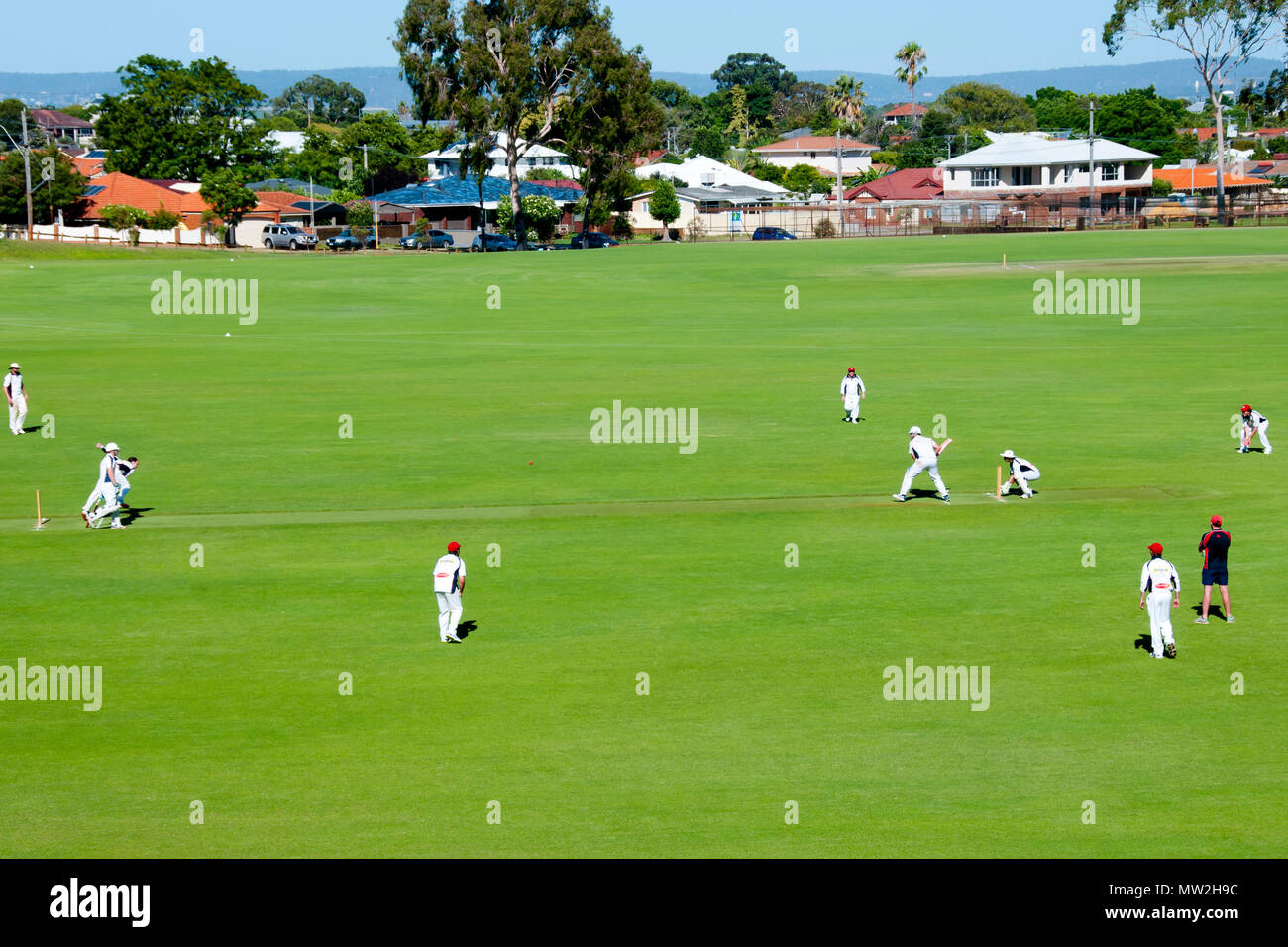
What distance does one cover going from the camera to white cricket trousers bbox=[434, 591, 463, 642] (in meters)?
22.0

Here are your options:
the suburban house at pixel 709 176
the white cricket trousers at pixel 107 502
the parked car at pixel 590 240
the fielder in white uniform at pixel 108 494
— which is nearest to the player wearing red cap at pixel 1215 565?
the fielder in white uniform at pixel 108 494

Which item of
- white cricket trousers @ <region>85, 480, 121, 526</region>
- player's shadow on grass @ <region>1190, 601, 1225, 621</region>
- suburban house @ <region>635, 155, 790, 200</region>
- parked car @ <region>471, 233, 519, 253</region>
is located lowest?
player's shadow on grass @ <region>1190, 601, 1225, 621</region>

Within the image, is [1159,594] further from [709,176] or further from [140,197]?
[709,176]

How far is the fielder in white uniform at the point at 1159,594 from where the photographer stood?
20.5 metres

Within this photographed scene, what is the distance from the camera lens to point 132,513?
32.7 meters

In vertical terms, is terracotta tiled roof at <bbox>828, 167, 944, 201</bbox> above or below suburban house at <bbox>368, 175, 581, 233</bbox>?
above

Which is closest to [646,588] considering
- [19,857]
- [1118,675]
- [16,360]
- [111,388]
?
[1118,675]

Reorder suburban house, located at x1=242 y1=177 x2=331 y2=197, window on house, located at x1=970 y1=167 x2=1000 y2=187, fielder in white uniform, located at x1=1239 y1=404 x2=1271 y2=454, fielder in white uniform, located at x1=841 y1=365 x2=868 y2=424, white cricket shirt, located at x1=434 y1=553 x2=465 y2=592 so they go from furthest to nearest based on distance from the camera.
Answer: window on house, located at x1=970 y1=167 x2=1000 y2=187, suburban house, located at x1=242 y1=177 x2=331 y2=197, fielder in white uniform, located at x1=841 y1=365 x2=868 y2=424, fielder in white uniform, located at x1=1239 y1=404 x2=1271 y2=454, white cricket shirt, located at x1=434 y1=553 x2=465 y2=592

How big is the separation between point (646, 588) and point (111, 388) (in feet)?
107

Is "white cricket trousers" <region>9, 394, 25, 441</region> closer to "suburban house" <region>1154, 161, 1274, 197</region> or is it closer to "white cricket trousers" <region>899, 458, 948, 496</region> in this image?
"white cricket trousers" <region>899, 458, 948, 496</region>

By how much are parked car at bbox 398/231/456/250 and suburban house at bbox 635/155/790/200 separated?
159 ft

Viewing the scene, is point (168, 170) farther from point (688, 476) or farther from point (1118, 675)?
point (1118, 675)

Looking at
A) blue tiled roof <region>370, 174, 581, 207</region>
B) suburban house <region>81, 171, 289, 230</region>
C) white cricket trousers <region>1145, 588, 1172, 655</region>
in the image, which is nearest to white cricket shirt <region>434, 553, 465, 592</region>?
white cricket trousers <region>1145, 588, 1172, 655</region>

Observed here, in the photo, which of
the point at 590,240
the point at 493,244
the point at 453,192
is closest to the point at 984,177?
the point at 590,240
